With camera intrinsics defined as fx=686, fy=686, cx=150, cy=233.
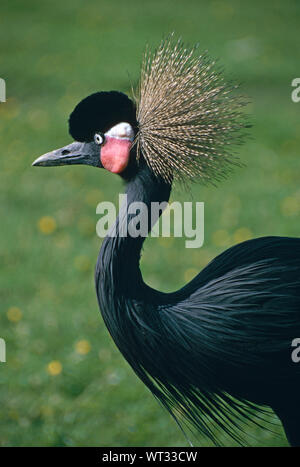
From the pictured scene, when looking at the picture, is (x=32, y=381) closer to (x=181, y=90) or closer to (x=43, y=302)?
(x=43, y=302)

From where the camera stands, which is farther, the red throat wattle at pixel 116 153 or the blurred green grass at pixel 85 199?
the blurred green grass at pixel 85 199

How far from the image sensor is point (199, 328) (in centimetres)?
197

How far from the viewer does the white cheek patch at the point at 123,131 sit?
197cm

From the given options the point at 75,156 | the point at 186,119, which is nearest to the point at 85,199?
the point at 75,156

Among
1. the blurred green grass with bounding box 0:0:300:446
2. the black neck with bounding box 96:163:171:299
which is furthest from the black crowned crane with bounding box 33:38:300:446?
the blurred green grass with bounding box 0:0:300:446

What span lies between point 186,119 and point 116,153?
227 mm

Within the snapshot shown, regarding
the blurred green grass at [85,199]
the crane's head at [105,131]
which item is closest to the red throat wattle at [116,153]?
the crane's head at [105,131]

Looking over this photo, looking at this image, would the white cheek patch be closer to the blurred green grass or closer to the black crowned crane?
the black crowned crane

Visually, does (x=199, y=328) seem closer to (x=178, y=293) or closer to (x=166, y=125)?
(x=178, y=293)

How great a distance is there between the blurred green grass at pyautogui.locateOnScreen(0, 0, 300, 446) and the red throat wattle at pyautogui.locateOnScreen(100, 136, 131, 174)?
193mm

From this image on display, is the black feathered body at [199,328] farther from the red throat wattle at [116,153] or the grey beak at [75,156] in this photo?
the grey beak at [75,156]

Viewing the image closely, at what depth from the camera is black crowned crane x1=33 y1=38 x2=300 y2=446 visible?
194cm

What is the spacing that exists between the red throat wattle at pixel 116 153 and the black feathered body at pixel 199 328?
59 mm

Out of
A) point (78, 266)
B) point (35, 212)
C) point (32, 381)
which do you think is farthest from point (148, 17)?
point (32, 381)
